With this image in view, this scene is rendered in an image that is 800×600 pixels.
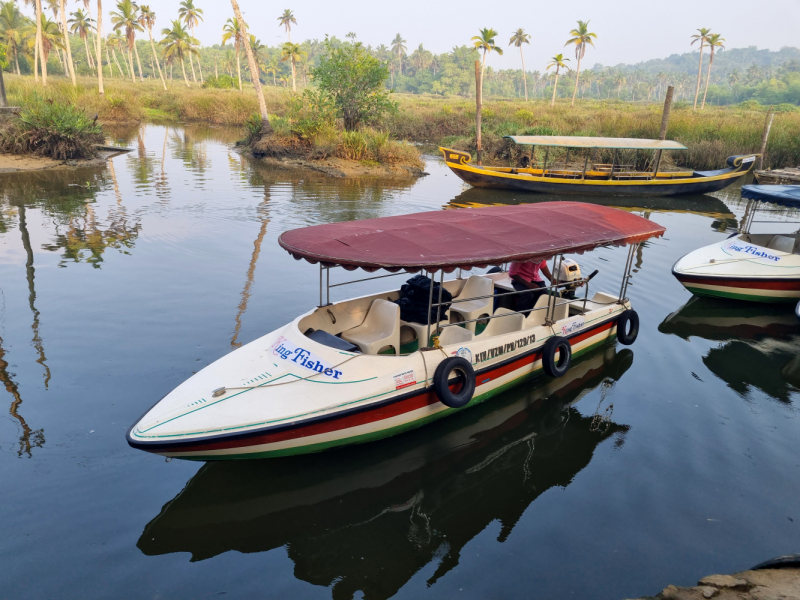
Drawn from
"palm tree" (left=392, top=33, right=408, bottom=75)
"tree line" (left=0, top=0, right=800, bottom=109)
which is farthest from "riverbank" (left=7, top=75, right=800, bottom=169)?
"palm tree" (left=392, top=33, right=408, bottom=75)

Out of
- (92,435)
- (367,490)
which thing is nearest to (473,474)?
(367,490)

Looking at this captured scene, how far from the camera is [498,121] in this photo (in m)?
36.5

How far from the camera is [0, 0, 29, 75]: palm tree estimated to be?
5750 centimetres

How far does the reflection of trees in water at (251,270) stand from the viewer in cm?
880

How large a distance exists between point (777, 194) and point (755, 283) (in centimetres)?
222

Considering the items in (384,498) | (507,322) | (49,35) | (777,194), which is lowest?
(384,498)

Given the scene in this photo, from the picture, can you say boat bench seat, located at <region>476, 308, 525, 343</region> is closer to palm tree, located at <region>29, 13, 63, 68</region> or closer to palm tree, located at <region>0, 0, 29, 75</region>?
palm tree, located at <region>29, 13, 63, 68</region>

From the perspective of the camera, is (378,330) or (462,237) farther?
(378,330)

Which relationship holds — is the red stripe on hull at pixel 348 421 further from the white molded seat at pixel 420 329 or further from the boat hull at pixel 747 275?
the boat hull at pixel 747 275

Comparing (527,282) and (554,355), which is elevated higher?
(527,282)

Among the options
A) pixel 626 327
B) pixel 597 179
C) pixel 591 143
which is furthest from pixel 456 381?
pixel 597 179

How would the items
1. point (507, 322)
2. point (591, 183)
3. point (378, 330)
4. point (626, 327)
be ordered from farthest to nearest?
point (591, 183)
point (626, 327)
point (507, 322)
point (378, 330)

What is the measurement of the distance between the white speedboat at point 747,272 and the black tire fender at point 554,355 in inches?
194

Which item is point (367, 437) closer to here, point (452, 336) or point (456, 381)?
point (456, 381)
